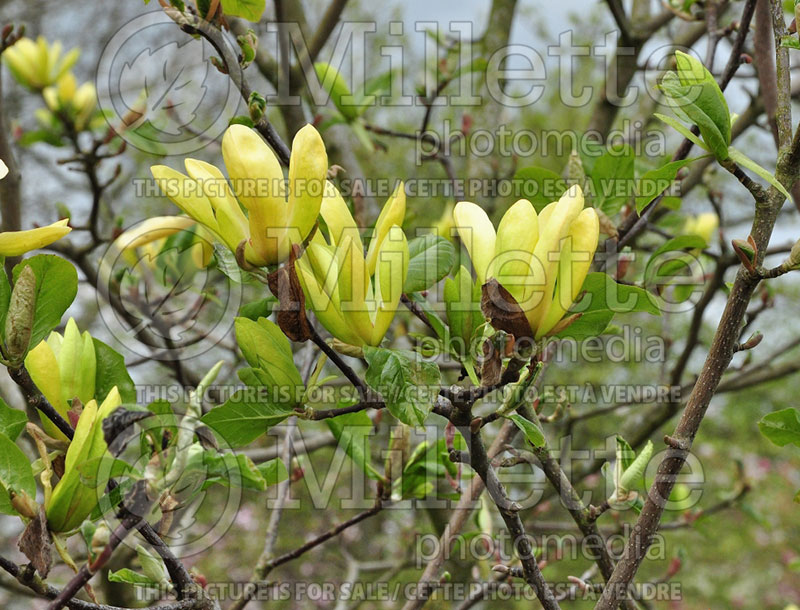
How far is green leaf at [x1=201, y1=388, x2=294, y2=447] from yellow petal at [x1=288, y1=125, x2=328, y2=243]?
0.16 metres

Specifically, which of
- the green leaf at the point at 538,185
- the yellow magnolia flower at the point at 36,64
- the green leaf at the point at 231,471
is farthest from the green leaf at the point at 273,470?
the yellow magnolia flower at the point at 36,64

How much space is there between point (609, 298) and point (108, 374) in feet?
1.70

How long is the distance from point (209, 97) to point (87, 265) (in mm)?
5289

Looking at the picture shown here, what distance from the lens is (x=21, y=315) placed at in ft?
1.98

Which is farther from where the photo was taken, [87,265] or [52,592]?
[87,265]

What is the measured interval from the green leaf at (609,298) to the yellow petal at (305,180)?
10.0 inches

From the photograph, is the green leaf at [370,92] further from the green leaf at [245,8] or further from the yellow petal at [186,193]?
the yellow petal at [186,193]

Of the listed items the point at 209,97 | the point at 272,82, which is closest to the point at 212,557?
the point at 272,82

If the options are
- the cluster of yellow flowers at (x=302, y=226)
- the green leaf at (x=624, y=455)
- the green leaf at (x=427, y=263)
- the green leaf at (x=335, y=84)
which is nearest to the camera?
the cluster of yellow flowers at (x=302, y=226)

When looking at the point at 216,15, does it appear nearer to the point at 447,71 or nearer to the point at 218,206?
the point at 218,206

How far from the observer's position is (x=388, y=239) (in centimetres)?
65

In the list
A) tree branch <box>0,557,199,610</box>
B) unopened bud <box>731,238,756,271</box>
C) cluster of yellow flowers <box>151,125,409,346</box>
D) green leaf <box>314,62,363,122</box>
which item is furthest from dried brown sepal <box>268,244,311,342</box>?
green leaf <box>314,62,363,122</box>

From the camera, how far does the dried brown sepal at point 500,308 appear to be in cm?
59

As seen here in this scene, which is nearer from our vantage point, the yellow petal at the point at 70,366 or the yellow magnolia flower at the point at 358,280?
the yellow magnolia flower at the point at 358,280
